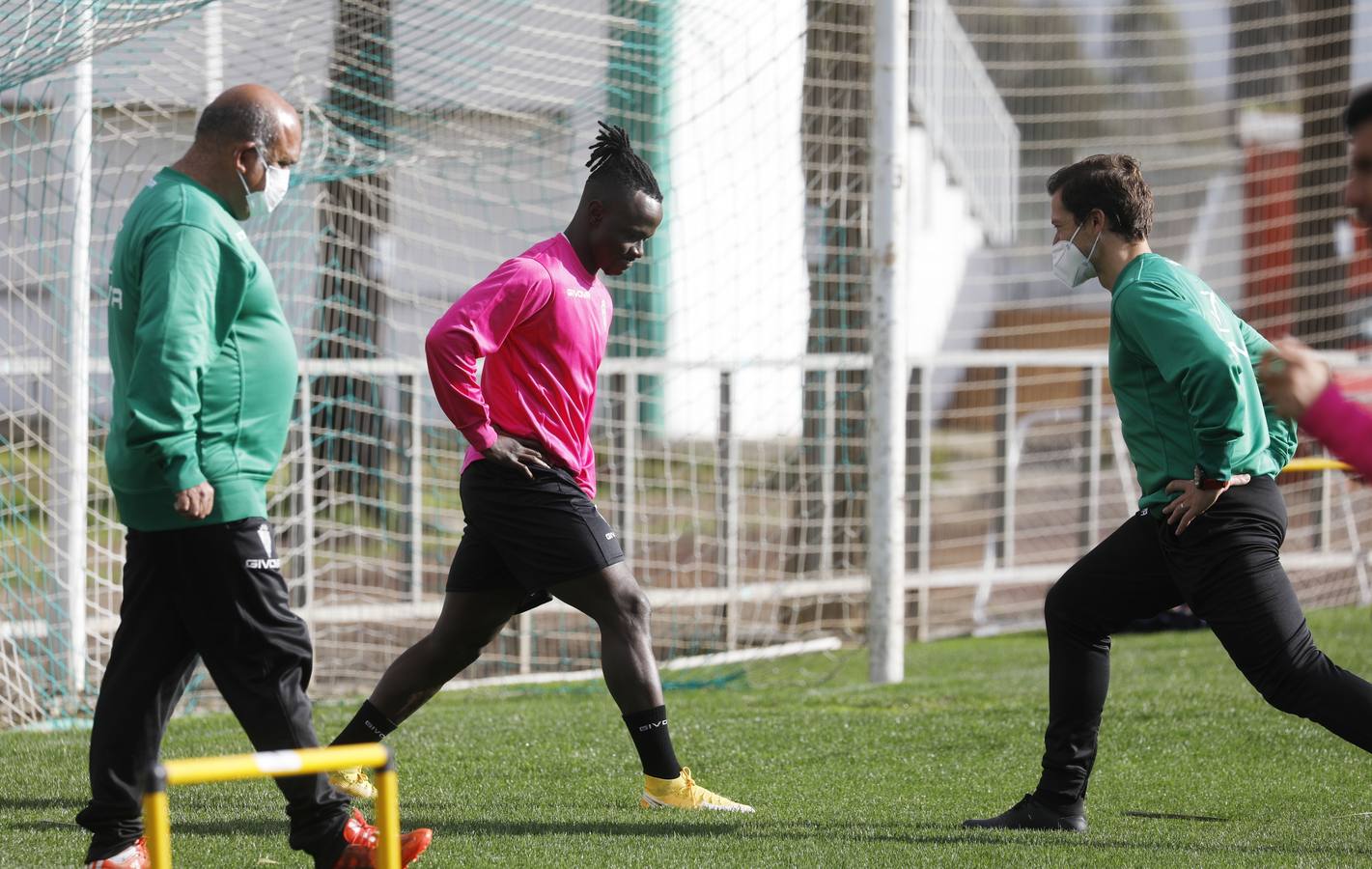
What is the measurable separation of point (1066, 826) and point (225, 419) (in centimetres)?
251

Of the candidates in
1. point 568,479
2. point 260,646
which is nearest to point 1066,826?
point 568,479

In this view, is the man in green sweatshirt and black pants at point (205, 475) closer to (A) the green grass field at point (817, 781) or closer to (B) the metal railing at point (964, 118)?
(A) the green grass field at point (817, 781)

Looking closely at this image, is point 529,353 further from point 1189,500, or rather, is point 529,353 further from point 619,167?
point 1189,500

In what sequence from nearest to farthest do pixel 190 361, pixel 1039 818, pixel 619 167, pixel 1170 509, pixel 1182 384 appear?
pixel 190 361, pixel 1182 384, pixel 1170 509, pixel 1039 818, pixel 619 167

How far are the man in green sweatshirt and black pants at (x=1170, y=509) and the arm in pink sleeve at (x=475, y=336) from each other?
1507 millimetres

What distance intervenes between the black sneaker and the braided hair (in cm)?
203

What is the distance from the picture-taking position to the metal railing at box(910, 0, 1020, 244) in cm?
1434

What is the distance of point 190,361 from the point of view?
10.9ft

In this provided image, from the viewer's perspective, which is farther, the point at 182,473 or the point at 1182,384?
the point at 1182,384

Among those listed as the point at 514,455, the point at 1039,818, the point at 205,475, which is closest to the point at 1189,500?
the point at 1039,818

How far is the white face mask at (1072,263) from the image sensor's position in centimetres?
419

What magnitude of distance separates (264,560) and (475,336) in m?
0.93

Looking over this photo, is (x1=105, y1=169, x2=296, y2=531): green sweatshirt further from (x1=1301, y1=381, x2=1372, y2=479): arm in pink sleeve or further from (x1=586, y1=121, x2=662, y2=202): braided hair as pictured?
(x1=1301, y1=381, x2=1372, y2=479): arm in pink sleeve

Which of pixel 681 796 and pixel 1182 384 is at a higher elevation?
pixel 1182 384
